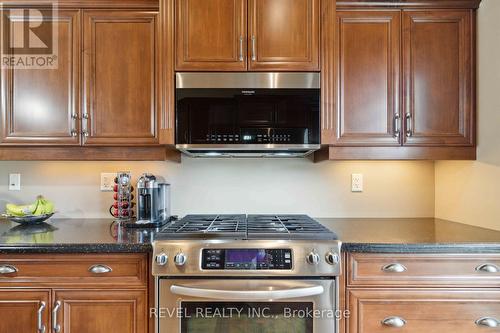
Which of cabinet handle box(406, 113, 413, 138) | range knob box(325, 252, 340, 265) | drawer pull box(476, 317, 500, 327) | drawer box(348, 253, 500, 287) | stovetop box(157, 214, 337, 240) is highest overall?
cabinet handle box(406, 113, 413, 138)

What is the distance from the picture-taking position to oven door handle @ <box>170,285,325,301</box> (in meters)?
1.30

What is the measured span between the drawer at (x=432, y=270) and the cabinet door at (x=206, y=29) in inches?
48.5

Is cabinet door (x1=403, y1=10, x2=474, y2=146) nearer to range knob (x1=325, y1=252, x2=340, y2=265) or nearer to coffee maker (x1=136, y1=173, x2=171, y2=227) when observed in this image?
range knob (x1=325, y1=252, x2=340, y2=265)

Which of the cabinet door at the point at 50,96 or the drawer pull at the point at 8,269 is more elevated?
the cabinet door at the point at 50,96

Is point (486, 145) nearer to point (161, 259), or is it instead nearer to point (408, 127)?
point (408, 127)

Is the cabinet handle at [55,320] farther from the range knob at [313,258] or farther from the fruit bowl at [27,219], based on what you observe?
the range knob at [313,258]

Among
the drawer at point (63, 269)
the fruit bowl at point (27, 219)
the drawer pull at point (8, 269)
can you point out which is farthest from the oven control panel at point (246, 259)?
the fruit bowl at point (27, 219)

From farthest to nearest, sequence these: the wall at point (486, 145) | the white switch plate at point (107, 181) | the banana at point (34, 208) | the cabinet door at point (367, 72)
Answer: the white switch plate at point (107, 181) → the banana at point (34, 208) → the cabinet door at point (367, 72) → the wall at point (486, 145)

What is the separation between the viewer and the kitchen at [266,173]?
135 centimetres

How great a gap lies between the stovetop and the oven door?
0.61 feet

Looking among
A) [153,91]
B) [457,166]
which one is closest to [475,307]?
[457,166]

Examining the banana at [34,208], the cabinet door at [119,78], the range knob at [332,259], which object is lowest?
the range knob at [332,259]

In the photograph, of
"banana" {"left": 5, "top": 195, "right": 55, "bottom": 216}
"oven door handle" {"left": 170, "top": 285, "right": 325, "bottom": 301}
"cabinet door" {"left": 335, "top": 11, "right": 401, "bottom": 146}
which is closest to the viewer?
"oven door handle" {"left": 170, "top": 285, "right": 325, "bottom": 301}

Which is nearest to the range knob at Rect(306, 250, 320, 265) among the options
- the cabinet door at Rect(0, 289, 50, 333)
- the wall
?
the wall
